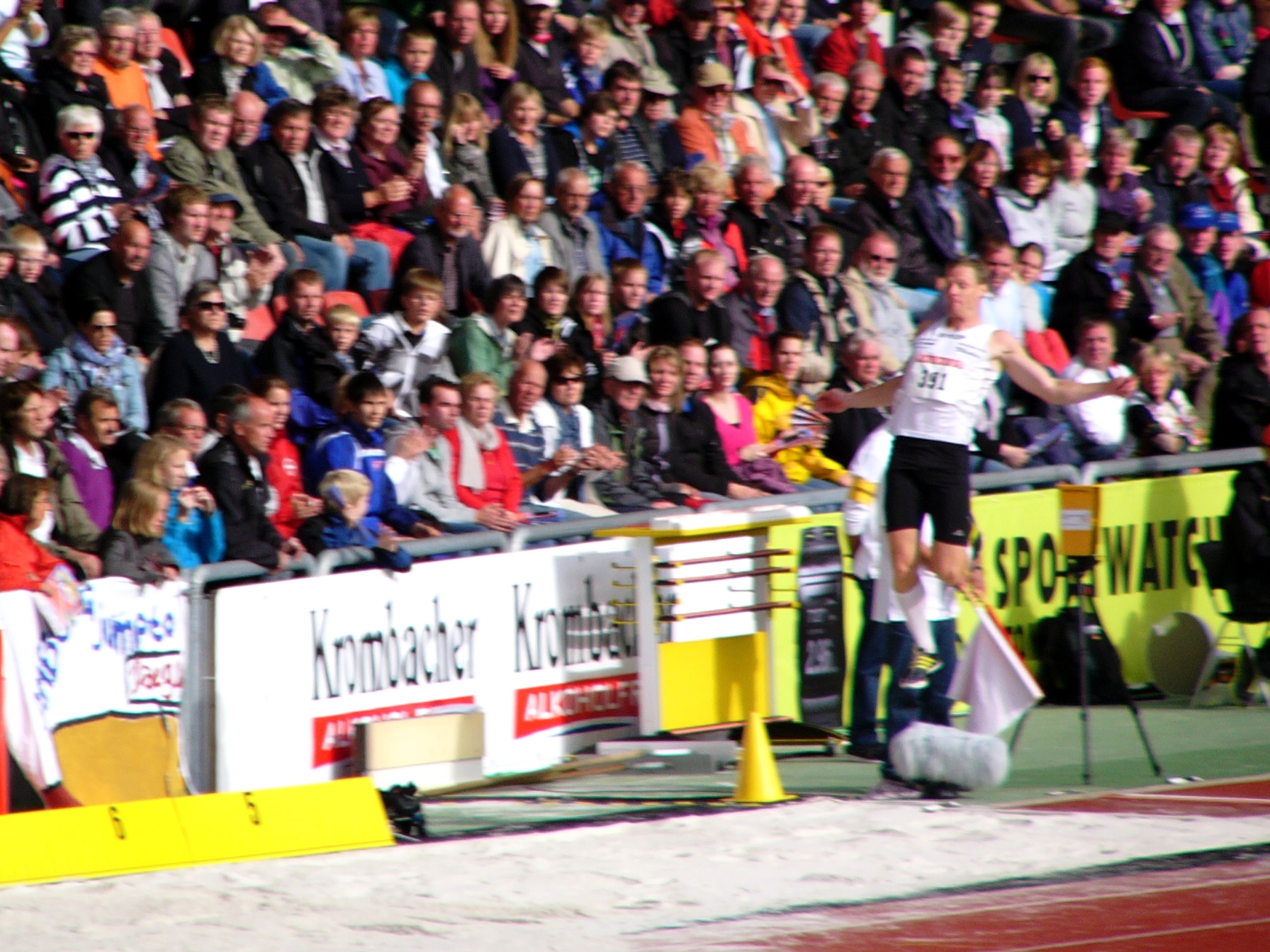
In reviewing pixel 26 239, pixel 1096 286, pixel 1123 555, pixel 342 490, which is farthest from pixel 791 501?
pixel 26 239

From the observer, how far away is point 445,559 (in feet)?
34.7

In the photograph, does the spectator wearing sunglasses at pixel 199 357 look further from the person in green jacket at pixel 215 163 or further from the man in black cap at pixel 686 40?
the man in black cap at pixel 686 40

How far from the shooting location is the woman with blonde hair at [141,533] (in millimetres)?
9289

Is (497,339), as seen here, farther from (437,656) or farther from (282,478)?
(437,656)

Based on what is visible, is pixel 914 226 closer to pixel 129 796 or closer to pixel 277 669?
pixel 277 669

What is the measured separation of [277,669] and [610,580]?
231 cm

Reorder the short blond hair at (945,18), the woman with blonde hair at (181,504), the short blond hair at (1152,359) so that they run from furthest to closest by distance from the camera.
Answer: the short blond hair at (945,18), the short blond hair at (1152,359), the woman with blonde hair at (181,504)

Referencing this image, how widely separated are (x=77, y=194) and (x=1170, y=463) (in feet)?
24.3

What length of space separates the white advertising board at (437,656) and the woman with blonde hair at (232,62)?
3.71 m

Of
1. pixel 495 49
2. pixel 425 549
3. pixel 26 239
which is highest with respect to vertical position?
pixel 495 49

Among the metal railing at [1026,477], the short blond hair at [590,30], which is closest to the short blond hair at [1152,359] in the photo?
the metal railing at [1026,477]

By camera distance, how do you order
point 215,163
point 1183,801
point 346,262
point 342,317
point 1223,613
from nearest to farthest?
point 1183,801, point 342,317, point 215,163, point 346,262, point 1223,613

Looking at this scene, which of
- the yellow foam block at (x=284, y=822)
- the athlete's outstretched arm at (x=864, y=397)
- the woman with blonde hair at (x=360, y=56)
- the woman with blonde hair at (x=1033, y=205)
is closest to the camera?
the yellow foam block at (x=284, y=822)

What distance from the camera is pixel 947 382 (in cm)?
945
